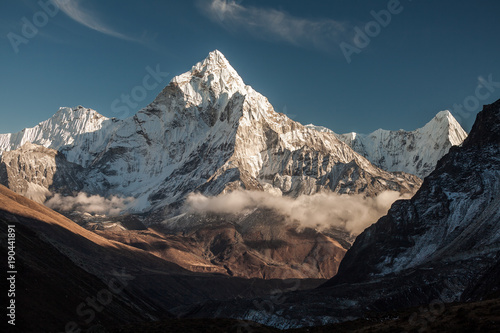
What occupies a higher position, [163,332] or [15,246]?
[15,246]

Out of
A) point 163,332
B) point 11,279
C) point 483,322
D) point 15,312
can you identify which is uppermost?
point 11,279

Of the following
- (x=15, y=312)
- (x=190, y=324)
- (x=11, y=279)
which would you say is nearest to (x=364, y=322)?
(x=190, y=324)

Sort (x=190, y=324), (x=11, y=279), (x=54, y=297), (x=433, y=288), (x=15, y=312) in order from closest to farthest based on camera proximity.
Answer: (x=190, y=324), (x=15, y=312), (x=11, y=279), (x=54, y=297), (x=433, y=288)

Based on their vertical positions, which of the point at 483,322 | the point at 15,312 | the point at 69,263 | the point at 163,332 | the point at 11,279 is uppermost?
the point at 69,263

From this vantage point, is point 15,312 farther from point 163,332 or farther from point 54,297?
point 163,332

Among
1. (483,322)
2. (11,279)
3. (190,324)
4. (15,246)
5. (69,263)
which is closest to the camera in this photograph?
(483,322)

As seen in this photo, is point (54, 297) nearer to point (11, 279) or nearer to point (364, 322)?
point (11, 279)

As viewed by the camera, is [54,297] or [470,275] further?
[470,275]

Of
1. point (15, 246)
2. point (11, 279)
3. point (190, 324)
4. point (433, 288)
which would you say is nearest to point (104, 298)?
point (15, 246)

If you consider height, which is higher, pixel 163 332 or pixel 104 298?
pixel 104 298
